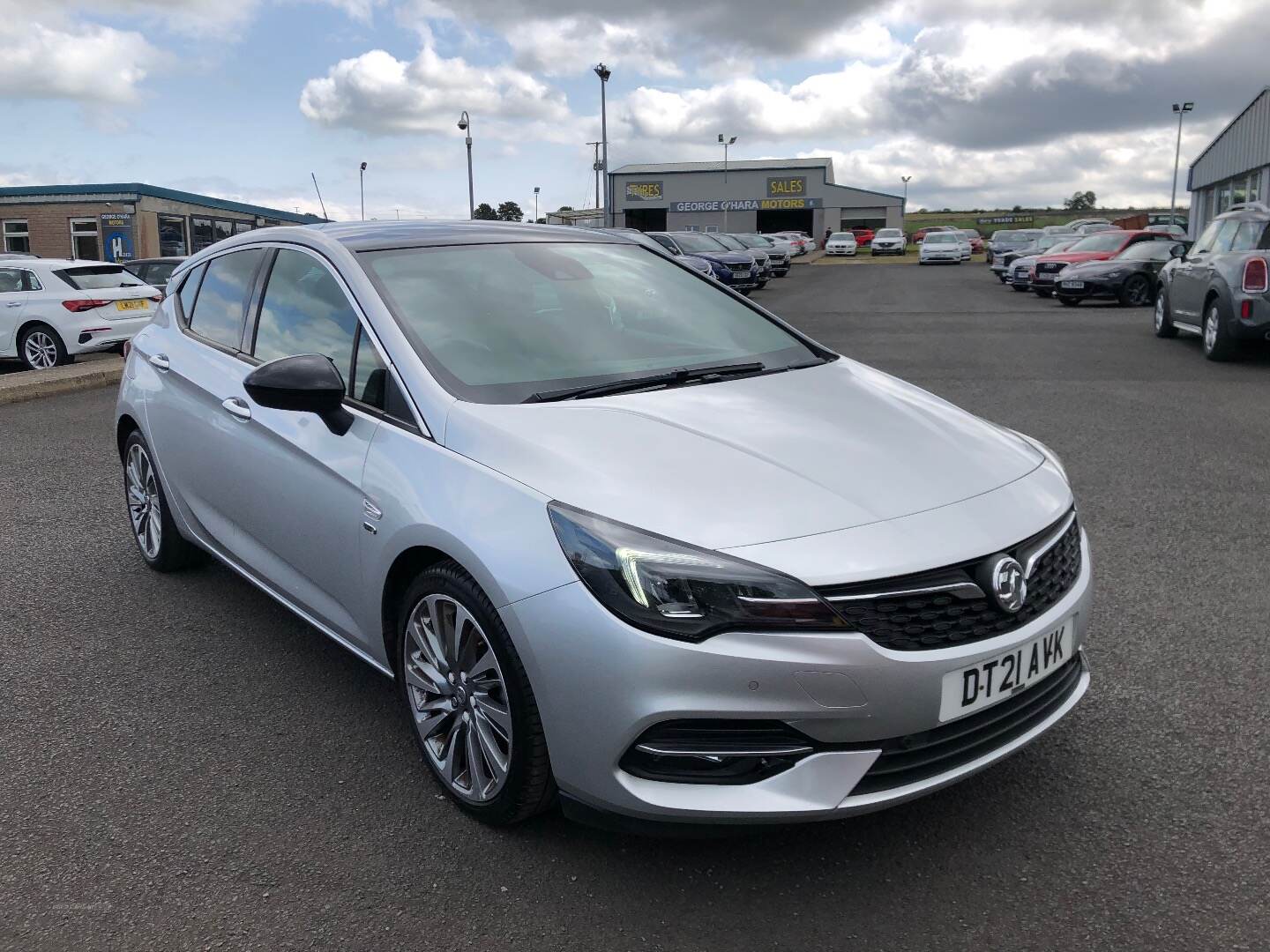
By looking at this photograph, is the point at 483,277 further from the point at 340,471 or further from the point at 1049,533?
the point at 1049,533

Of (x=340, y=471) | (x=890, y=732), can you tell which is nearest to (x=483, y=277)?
(x=340, y=471)

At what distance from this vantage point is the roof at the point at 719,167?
275 feet

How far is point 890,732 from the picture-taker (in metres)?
2.46

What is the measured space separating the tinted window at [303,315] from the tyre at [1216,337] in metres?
10.8

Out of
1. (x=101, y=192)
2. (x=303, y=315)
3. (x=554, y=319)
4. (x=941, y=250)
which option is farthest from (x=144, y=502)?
(x=941, y=250)

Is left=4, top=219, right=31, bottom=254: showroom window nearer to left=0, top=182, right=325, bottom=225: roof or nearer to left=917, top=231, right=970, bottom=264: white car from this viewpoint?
left=0, top=182, right=325, bottom=225: roof

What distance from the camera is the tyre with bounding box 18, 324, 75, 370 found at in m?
14.1

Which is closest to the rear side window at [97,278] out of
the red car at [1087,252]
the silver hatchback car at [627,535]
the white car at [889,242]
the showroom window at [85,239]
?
the silver hatchback car at [627,535]

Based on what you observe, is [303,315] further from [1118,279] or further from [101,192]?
[101,192]

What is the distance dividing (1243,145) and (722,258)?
22.7m

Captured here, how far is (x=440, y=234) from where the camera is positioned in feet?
13.1

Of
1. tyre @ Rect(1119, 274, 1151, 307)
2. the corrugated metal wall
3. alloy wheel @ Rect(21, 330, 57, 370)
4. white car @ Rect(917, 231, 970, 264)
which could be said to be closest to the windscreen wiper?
alloy wheel @ Rect(21, 330, 57, 370)

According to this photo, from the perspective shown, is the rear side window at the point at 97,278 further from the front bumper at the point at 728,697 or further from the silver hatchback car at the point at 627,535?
the front bumper at the point at 728,697

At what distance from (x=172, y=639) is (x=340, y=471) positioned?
1560 millimetres
